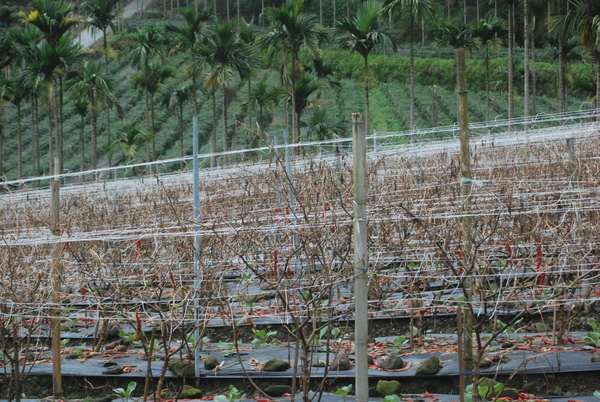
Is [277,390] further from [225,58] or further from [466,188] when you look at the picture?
[225,58]

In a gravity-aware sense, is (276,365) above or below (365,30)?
below

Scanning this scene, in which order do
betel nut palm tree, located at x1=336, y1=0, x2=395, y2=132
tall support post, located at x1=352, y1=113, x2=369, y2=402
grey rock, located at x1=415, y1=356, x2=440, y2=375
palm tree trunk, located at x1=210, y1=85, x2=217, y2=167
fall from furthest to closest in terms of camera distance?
betel nut palm tree, located at x1=336, y1=0, x2=395, y2=132, palm tree trunk, located at x1=210, y1=85, x2=217, y2=167, grey rock, located at x1=415, y1=356, x2=440, y2=375, tall support post, located at x1=352, y1=113, x2=369, y2=402

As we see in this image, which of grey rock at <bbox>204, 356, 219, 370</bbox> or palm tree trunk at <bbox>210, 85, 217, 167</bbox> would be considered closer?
grey rock at <bbox>204, 356, 219, 370</bbox>

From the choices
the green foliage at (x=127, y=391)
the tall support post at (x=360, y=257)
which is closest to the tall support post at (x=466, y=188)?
the tall support post at (x=360, y=257)

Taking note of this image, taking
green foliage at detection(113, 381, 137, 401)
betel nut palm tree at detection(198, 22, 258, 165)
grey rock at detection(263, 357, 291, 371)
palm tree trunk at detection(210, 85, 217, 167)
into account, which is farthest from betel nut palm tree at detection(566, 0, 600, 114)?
green foliage at detection(113, 381, 137, 401)

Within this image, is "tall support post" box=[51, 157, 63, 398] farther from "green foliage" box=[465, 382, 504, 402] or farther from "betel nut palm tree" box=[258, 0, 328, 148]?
"betel nut palm tree" box=[258, 0, 328, 148]

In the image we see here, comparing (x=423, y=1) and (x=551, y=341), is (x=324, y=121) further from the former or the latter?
(x=551, y=341)

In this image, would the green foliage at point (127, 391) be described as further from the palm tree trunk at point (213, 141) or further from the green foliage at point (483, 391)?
the palm tree trunk at point (213, 141)

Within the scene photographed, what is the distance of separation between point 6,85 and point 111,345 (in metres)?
24.0

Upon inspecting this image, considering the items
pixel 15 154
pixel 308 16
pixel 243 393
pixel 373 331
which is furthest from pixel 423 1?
pixel 15 154

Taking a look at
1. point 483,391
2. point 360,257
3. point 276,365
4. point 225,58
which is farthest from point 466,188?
point 225,58

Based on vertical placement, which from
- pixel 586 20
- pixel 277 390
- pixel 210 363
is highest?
pixel 586 20

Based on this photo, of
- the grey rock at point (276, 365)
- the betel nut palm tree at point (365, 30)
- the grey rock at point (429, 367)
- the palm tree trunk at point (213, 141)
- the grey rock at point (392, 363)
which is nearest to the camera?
the grey rock at point (429, 367)

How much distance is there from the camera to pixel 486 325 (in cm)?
671
